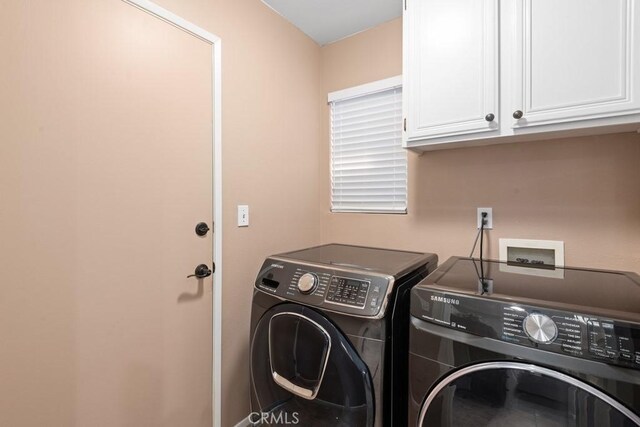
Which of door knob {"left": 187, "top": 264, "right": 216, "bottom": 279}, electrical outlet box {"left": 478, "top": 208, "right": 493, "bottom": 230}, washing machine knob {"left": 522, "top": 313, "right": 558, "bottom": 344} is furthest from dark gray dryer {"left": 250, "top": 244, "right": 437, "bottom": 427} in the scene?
electrical outlet box {"left": 478, "top": 208, "right": 493, "bottom": 230}

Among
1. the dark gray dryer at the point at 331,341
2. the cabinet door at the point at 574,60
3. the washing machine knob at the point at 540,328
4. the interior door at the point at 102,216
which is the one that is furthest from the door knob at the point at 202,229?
the cabinet door at the point at 574,60

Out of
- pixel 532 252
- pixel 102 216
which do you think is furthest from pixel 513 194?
pixel 102 216

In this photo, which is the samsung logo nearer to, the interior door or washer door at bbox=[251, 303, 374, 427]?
washer door at bbox=[251, 303, 374, 427]

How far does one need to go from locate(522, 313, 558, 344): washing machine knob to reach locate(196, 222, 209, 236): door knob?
1346mm

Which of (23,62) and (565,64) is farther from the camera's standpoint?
(565,64)

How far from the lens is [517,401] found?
78 centimetres

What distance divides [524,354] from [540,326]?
0.28ft

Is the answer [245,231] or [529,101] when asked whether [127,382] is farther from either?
[529,101]

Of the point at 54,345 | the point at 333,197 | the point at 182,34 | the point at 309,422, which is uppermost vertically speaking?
the point at 182,34

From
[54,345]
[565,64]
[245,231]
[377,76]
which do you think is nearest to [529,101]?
[565,64]

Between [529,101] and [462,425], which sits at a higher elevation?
[529,101]

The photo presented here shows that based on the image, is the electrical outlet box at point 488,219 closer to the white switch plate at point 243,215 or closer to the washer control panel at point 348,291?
the washer control panel at point 348,291

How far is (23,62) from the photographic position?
0.94 m

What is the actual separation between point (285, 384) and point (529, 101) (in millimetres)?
1535
